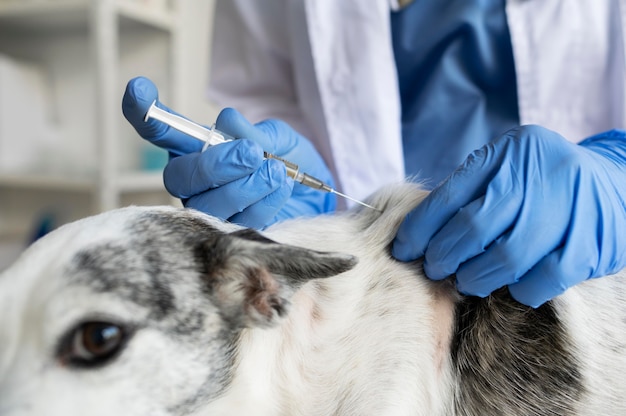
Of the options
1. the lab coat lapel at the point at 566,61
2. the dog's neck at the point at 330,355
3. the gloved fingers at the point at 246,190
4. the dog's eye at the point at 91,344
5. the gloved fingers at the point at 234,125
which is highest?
the lab coat lapel at the point at 566,61

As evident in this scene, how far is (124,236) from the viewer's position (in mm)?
750

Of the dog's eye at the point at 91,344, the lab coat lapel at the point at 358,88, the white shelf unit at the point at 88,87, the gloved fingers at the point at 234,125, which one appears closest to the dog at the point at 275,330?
the dog's eye at the point at 91,344

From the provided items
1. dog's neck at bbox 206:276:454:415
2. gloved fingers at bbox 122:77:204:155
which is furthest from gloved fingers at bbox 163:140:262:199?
dog's neck at bbox 206:276:454:415

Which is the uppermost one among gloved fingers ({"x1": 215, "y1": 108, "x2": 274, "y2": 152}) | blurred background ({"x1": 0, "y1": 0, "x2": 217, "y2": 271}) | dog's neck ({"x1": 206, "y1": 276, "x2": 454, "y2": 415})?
gloved fingers ({"x1": 215, "y1": 108, "x2": 274, "y2": 152})

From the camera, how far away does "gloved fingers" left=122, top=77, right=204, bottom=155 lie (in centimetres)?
94

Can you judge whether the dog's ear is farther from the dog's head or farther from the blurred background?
the blurred background

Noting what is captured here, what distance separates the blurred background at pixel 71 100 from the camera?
7.79 feet

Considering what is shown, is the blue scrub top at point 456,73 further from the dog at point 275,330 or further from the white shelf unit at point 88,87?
the white shelf unit at point 88,87

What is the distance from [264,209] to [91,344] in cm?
39

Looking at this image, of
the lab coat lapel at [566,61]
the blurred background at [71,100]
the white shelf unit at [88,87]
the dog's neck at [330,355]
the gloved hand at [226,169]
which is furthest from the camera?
the blurred background at [71,100]

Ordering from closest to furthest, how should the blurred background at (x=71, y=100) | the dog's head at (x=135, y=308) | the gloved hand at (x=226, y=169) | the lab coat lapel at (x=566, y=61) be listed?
1. the dog's head at (x=135, y=308)
2. the gloved hand at (x=226, y=169)
3. the lab coat lapel at (x=566, y=61)
4. the blurred background at (x=71, y=100)

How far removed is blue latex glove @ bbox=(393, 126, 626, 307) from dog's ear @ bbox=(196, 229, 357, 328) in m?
0.21

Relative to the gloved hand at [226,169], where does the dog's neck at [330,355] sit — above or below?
below

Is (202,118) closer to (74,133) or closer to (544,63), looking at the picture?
(74,133)
